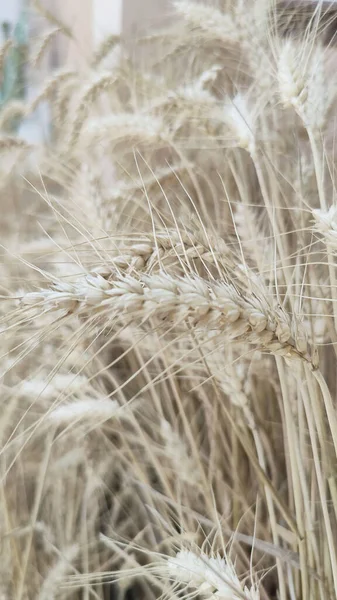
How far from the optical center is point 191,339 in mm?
445

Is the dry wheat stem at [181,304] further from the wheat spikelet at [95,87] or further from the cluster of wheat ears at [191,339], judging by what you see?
the wheat spikelet at [95,87]

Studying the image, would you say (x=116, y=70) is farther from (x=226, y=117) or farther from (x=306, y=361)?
(x=306, y=361)

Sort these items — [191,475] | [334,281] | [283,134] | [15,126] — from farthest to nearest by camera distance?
[15,126]
[283,134]
[191,475]
[334,281]

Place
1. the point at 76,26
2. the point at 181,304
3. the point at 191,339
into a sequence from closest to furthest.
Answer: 1. the point at 181,304
2. the point at 191,339
3. the point at 76,26

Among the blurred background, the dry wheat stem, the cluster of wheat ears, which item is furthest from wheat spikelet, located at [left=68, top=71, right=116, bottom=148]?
the dry wheat stem

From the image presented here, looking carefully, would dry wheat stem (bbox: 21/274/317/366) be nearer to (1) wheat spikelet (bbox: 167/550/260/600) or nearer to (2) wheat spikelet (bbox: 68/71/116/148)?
(1) wheat spikelet (bbox: 167/550/260/600)

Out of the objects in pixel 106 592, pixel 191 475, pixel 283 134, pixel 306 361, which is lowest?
pixel 106 592

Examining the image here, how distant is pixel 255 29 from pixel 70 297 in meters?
0.44

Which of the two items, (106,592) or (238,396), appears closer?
(238,396)

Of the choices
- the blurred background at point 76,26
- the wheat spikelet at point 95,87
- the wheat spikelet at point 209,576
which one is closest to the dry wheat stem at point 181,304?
the wheat spikelet at point 209,576

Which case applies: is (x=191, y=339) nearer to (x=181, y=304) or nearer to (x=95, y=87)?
(x=181, y=304)

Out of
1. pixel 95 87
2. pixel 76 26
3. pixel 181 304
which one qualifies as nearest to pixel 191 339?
pixel 181 304

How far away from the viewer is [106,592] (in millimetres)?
688

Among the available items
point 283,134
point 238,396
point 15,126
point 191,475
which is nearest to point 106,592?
point 191,475
